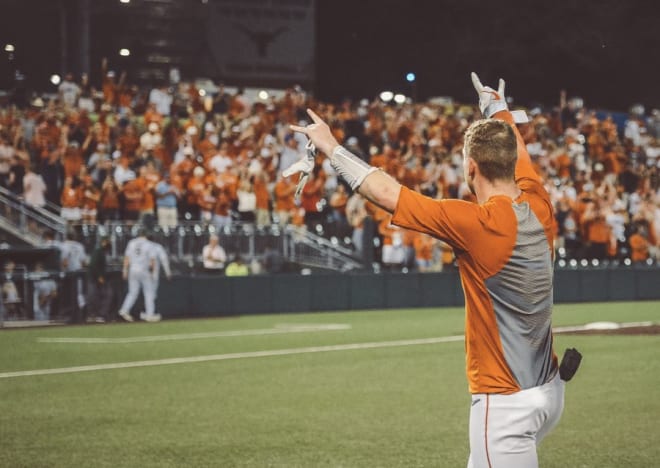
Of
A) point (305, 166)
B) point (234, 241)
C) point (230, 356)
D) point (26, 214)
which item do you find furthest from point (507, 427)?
point (234, 241)

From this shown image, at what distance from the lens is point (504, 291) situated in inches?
182

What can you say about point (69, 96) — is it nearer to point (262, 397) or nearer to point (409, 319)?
point (409, 319)

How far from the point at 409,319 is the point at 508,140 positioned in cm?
1886

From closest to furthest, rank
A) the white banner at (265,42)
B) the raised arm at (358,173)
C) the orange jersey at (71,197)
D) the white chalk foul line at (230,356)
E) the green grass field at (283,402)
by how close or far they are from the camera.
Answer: the raised arm at (358,173)
the green grass field at (283,402)
the white chalk foul line at (230,356)
the orange jersey at (71,197)
the white banner at (265,42)

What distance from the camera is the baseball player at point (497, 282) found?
177 inches

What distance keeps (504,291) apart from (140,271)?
1890 cm

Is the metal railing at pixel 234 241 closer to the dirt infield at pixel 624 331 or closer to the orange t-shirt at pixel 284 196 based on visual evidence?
the orange t-shirt at pixel 284 196

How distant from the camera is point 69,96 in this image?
28500mm

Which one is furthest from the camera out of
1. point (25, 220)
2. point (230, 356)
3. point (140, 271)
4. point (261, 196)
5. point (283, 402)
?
point (261, 196)

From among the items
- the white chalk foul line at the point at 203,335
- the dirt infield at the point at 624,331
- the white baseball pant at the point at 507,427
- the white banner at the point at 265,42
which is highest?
the white banner at the point at 265,42

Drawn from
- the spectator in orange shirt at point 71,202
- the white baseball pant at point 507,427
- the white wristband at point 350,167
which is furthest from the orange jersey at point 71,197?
the white baseball pant at point 507,427

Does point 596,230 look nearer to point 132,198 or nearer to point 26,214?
point 132,198

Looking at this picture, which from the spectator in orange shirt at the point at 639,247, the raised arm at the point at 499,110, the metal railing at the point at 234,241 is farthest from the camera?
the spectator in orange shirt at the point at 639,247

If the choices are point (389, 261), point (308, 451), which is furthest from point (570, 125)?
point (308, 451)
